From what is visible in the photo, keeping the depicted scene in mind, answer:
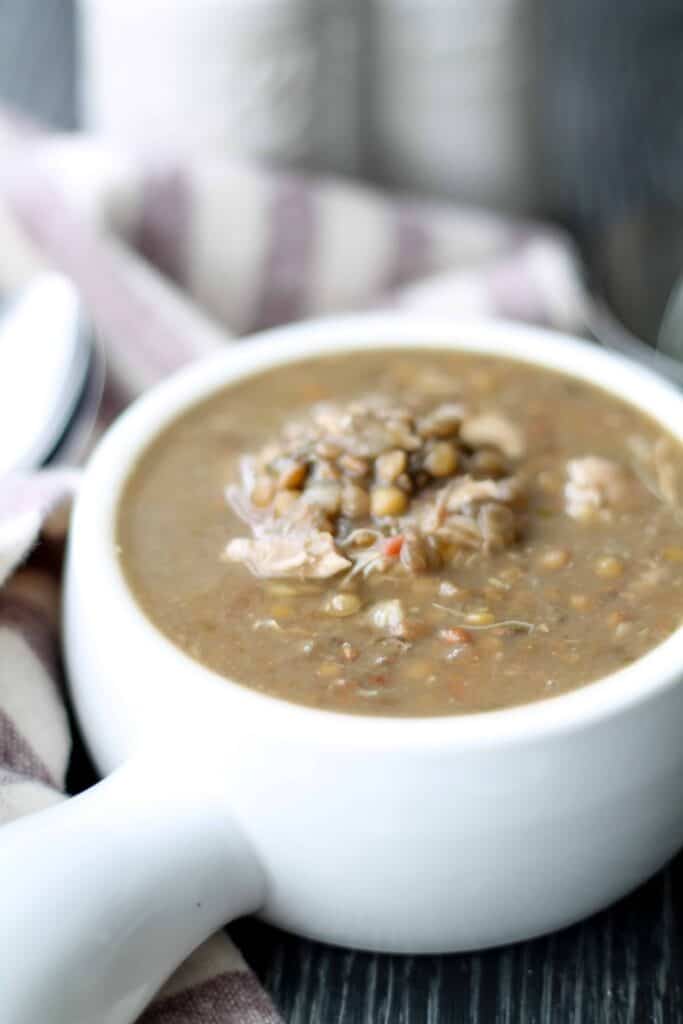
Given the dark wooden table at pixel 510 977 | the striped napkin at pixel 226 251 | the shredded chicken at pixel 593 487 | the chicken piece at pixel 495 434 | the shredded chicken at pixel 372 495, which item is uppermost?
the shredded chicken at pixel 372 495

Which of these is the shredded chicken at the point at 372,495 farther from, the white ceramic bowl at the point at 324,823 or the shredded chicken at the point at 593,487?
the white ceramic bowl at the point at 324,823

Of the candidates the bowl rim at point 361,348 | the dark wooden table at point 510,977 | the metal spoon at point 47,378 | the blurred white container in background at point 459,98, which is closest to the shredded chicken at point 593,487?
the bowl rim at point 361,348

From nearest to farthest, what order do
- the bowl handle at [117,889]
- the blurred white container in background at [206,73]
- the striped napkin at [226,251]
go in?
the bowl handle at [117,889]
the striped napkin at [226,251]
the blurred white container in background at [206,73]

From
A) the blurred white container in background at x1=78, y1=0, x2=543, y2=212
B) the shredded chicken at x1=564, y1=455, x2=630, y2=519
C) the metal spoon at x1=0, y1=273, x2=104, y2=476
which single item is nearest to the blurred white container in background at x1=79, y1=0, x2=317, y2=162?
the blurred white container in background at x1=78, y1=0, x2=543, y2=212

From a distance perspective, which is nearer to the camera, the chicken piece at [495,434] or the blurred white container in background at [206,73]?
the chicken piece at [495,434]

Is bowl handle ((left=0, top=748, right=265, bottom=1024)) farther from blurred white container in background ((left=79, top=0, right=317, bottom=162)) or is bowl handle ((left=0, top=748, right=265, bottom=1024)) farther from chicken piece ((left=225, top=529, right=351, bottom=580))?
blurred white container in background ((left=79, top=0, right=317, bottom=162))

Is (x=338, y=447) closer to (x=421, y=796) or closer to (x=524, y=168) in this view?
(x=421, y=796)

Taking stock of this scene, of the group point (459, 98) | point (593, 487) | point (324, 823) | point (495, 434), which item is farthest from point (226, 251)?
point (324, 823)

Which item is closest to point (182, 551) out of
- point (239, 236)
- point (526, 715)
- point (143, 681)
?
point (143, 681)
